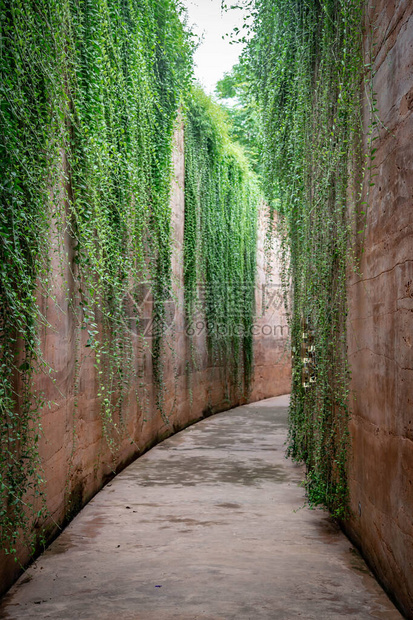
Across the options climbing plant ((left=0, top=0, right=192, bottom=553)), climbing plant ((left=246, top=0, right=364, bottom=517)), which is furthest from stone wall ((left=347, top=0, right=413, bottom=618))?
climbing plant ((left=0, top=0, right=192, bottom=553))

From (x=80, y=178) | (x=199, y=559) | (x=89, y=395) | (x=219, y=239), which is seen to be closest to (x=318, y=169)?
(x=80, y=178)

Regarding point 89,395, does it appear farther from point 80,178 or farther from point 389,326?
point 389,326

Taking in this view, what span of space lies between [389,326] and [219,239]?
6.17 metres

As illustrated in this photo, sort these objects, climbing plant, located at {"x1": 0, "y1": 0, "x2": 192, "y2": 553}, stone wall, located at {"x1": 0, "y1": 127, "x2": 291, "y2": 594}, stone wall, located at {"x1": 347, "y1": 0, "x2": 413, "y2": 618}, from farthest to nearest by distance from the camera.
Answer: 1. stone wall, located at {"x1": 0, "y1": 127, "x2": 291, "y2": 594}
2. climbing plant, located at {"x1": 0, "y1": 0, "x2": 192, "y2": 553}
3. stone wall, located at {"x1": 347, "y1": 0, "x2": 413, "y2": 618}

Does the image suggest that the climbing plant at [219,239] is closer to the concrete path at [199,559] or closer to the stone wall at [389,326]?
the concrete path at [199,559]

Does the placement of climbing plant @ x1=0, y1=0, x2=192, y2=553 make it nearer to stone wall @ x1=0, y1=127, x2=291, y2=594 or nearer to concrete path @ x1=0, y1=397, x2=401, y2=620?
stone wall @ x1=0, y1=127, x2=291, y2=594

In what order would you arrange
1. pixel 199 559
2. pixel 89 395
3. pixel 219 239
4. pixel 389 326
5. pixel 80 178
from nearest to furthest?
1. pixel 389 326
2. pixel 199 559
3. pixel 80 178
4. pixel 89 395
5. pixel 219 239

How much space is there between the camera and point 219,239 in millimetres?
8461

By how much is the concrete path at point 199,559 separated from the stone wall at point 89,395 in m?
0.19

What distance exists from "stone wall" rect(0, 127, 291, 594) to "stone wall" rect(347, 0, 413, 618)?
4.92 ft


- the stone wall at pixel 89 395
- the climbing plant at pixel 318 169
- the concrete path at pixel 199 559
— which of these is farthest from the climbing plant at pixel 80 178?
the climbing plant at pixel 318 169

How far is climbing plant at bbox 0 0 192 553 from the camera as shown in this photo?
90.2 inches

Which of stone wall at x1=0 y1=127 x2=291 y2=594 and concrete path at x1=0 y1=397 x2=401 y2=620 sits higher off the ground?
stone wall at x1=0 y1=127 x2=291 y2=594

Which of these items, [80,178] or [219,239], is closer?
[80,178]
